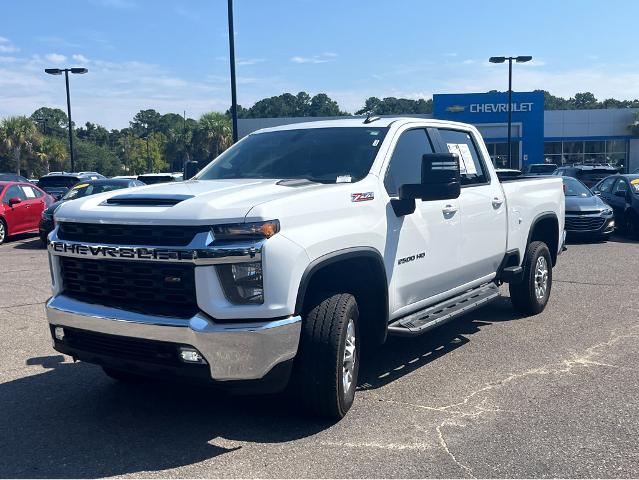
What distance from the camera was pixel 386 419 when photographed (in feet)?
14.9

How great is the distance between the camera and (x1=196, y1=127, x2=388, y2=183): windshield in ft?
17.0

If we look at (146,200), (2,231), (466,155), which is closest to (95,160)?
(2,231)

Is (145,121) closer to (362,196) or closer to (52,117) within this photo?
(52,117)

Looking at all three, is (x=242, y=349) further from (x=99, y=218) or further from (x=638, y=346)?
(x=638, y=346)

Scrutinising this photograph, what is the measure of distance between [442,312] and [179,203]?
2.54 metres

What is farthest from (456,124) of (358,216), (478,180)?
(358,216)

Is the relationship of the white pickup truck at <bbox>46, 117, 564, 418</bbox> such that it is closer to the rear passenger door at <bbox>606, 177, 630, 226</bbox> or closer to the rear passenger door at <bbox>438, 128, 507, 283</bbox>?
the rear passenger door at <bbox>438, 128, 507, 283</bbox>

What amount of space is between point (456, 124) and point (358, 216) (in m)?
2.55

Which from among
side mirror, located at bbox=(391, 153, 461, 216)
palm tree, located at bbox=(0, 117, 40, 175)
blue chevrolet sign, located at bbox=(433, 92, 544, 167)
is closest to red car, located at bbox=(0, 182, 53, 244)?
side mirror, located at bbox=(391, 153, 461, 216)

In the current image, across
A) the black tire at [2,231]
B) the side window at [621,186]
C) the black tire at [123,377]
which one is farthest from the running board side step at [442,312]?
the black tire at [2,231]

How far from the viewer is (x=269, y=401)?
193 inches

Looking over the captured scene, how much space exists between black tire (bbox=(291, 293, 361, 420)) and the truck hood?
2.60ft

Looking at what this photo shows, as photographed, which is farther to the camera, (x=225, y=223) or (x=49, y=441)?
(x=49, y=441)

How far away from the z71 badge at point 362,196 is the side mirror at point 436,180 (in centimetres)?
29
